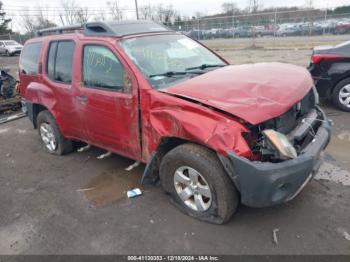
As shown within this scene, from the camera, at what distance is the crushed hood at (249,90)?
266cm

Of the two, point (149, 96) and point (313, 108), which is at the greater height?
point (149, 96)

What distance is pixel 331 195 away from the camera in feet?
11.3

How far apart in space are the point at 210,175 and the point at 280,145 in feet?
2.15

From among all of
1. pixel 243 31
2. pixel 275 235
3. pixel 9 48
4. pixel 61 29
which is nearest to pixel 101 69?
pixel 61 29

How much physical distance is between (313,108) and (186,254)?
2233 millimetres

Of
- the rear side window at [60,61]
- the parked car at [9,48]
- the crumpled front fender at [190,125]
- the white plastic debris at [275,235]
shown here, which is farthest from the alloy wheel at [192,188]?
the parked car at [9,48]

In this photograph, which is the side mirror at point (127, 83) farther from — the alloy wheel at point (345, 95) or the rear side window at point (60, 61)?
the alloy wheel at point (345, 95)

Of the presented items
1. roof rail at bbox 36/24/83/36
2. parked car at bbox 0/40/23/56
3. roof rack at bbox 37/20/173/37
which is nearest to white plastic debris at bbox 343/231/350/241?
roof rack at bbox 37/20/173/37

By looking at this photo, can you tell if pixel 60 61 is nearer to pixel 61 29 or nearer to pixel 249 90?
pixel 61 29

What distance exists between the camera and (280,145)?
2.54 metres

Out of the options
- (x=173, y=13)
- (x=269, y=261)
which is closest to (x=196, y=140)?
(x=269, y=261)

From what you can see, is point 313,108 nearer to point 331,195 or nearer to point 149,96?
point 331,195

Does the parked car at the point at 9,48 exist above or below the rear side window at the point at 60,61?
above

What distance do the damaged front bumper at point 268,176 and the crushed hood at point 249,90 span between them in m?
0.37
